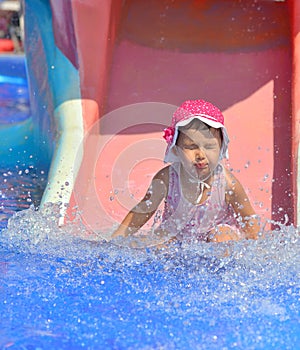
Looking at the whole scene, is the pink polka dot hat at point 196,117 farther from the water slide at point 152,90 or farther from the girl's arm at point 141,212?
the water slide at point 152,90

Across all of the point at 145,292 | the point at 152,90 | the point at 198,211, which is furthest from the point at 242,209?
the point at 152,90

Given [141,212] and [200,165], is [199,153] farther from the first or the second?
[141,212]

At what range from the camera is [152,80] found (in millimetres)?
3387

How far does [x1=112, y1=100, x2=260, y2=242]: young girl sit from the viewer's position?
235 cm

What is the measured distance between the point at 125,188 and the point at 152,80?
62 centimetres

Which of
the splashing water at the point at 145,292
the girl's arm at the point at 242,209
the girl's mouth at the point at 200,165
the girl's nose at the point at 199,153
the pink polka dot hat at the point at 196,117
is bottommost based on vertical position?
the splashing water at the point at 145,292

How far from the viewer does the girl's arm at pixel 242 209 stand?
242cm

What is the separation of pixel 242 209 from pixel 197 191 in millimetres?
174

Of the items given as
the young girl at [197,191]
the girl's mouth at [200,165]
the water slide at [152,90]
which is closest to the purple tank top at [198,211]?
the young girl at [197,191]

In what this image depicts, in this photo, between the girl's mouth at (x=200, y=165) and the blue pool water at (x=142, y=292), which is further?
the girl's mouth at (x=200, y=165)

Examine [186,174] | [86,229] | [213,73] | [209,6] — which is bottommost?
[86,229]

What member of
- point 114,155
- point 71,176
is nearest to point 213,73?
point 114,155

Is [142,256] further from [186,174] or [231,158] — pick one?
[231,158]

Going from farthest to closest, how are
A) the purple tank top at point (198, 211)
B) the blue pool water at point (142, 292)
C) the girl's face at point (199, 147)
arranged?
the purple tank top at point (198, 211) → the girl's face at point (199, 147) → the blue pool water at point (142, 292)
